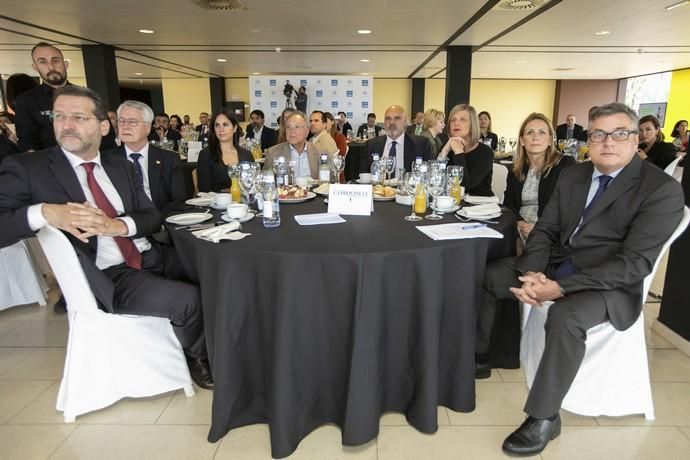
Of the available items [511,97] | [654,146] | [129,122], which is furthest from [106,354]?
[511,97]

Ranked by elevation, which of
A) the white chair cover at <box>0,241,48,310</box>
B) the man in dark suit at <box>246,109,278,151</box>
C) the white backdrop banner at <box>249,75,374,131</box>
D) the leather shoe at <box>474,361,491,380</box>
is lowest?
the leather shoe at <box>474,361,491,380</box>

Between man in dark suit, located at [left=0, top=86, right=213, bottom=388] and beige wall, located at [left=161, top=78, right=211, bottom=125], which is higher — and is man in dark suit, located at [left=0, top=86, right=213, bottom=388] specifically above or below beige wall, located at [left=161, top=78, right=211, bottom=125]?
below

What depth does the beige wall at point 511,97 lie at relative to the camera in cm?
A: 1664

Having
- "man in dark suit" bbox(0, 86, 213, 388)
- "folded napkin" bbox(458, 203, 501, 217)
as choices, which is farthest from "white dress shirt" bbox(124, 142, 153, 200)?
"folded napkin" bbox(458, 203, 501, 217)

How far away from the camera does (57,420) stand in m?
2.01

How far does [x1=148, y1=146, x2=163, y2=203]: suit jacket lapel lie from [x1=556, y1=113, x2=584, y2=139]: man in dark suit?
981 cm

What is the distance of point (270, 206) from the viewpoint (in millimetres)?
1988

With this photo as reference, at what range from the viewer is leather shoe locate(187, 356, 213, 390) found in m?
2.22

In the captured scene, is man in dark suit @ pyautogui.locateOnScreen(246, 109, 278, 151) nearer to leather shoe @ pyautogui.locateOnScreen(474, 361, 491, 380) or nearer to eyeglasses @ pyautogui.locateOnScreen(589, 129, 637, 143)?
leather shoe @ pyautogui.locateOnScreen(474, 361, 491, 380)

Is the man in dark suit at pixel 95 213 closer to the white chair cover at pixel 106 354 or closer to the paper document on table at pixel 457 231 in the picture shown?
the white chair cover at pixel 106 354

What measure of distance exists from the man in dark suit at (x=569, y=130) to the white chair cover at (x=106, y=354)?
10435 millimetres

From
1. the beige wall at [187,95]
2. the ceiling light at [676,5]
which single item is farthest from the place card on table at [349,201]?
the beige wall at [187,95]

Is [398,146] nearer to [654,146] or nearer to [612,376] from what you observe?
[612,376]

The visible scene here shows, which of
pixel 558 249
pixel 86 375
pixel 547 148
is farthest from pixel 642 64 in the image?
pixel 86 375
